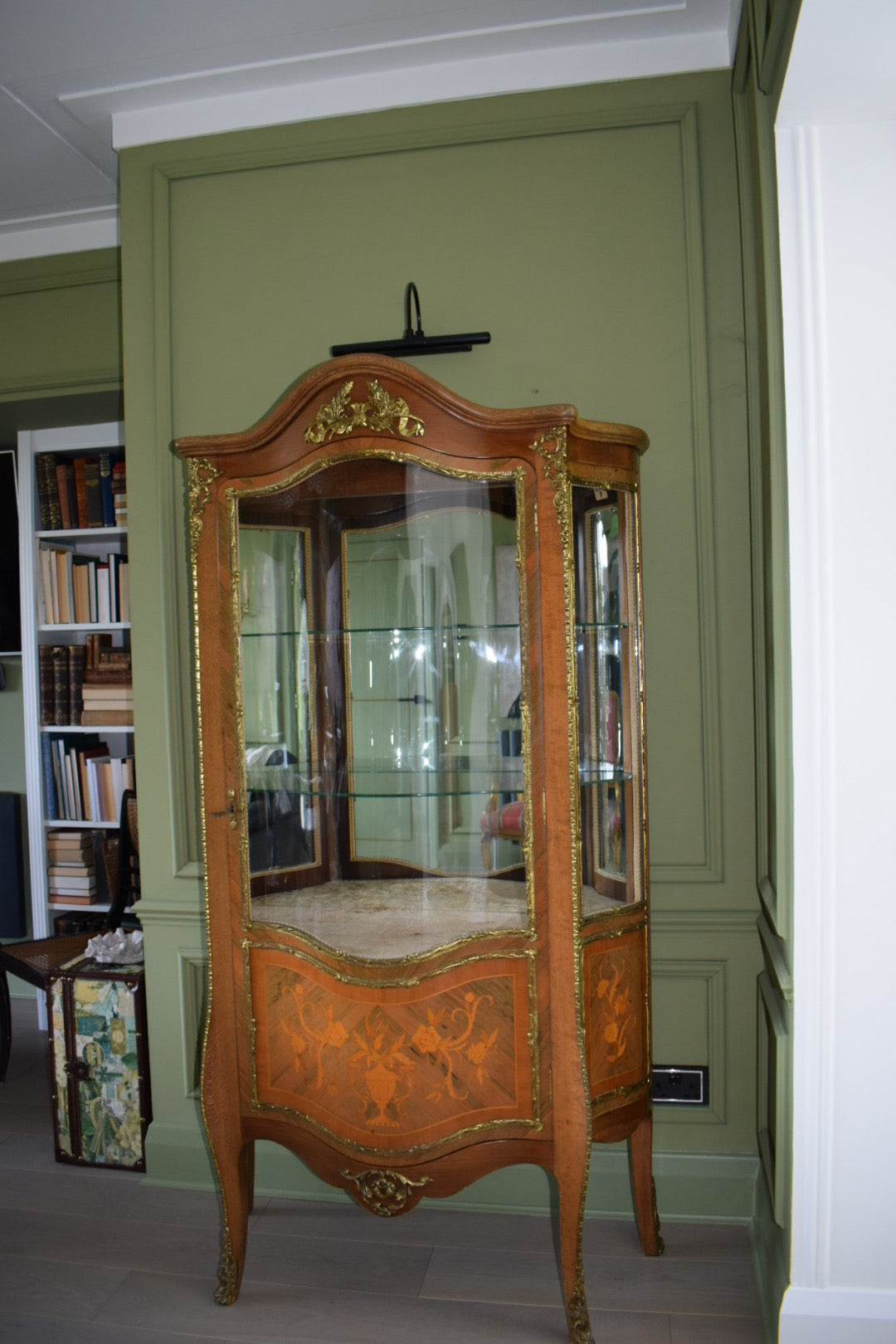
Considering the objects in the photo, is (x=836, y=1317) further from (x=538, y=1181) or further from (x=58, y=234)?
(x=58, y=234)

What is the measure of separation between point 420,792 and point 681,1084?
1.01 metres

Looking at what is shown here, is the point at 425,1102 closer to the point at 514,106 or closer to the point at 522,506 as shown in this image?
the point at 522,506

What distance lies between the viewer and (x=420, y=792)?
203 centimetres

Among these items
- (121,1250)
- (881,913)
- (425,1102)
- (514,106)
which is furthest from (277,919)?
(514,106)

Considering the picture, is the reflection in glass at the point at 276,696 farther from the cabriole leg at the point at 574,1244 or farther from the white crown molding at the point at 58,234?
the white crown molding at the point at 58,234

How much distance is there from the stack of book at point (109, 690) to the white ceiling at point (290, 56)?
5.67 feet

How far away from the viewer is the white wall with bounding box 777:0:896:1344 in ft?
5.57

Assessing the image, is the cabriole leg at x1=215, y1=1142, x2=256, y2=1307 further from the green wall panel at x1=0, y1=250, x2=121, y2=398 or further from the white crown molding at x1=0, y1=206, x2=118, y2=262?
the white crown molding at x1=0, y1=206, x2=118, y2=262

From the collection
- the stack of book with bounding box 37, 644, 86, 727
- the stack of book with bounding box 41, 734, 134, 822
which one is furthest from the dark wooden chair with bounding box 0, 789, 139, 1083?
the stack of book with bounding box 37, 644, 86, 727

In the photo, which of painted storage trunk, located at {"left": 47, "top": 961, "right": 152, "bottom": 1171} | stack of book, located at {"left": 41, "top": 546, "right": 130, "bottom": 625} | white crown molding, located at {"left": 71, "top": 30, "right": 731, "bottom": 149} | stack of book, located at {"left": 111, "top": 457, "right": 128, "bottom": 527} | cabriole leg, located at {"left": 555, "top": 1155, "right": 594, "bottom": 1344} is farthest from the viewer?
stack of book, located at {"left": 41, "top": 546, "right": 130, "bottom": 625}

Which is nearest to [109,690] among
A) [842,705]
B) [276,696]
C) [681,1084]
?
[276,696]

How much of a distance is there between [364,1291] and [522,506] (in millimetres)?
1692

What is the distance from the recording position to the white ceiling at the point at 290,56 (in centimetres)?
211

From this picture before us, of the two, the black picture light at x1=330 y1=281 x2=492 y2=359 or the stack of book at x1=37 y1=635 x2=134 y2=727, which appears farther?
the stack of book at x1=37 y1=635 x2=134 y2=727
